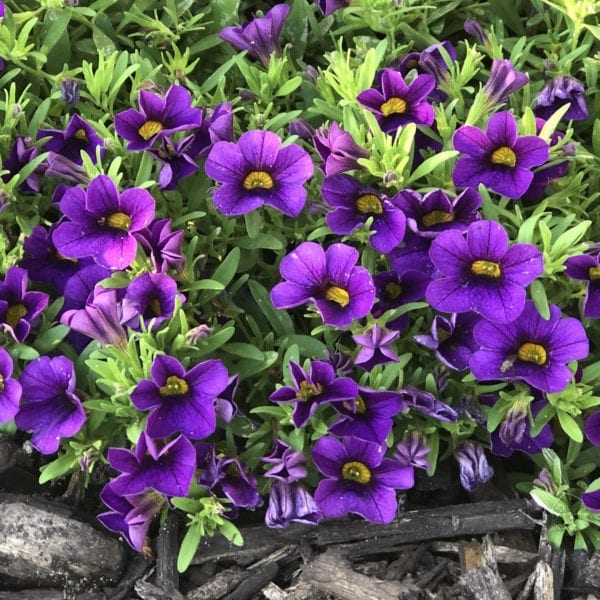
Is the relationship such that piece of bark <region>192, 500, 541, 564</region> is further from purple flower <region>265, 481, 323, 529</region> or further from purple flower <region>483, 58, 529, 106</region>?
purple flower <region>483, 58, 529, 106</region>

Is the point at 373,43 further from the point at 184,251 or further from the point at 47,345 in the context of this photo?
the point at 47,345

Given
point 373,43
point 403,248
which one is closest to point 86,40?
point 373,43

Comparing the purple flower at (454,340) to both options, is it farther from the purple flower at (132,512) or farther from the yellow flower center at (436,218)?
the purple flower at (132,512)

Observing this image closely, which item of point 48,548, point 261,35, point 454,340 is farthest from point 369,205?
point 48,548

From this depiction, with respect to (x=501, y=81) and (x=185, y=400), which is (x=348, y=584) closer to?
(x=185, y=400)

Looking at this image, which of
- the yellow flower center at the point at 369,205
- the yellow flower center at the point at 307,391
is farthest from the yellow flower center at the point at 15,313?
the yellow flower center at the point at 369,205

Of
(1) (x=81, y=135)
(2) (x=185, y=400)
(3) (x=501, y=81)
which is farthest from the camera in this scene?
(1) (x=81, y=135)

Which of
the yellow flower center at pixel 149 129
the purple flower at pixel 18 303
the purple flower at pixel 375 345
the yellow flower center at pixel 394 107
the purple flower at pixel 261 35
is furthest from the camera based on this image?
the purple flower at pixel 261 35

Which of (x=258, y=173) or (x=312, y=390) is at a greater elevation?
(x=258, y=173)
